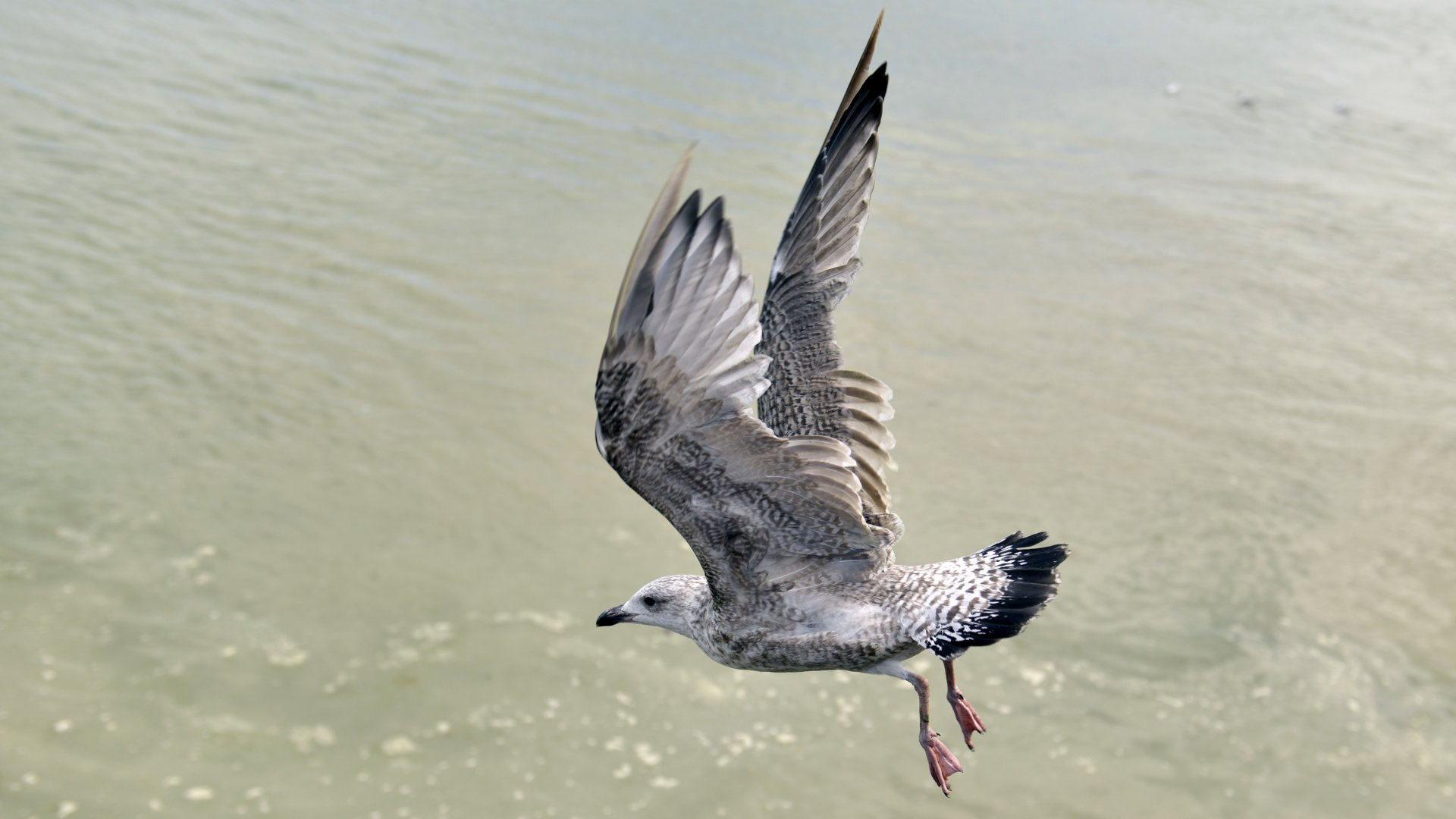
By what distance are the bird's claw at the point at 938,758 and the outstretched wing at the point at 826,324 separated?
3.04 ft

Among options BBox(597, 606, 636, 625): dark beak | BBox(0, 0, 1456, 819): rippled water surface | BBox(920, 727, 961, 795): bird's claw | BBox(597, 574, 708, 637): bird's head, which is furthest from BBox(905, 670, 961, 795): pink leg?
BBox(0, 0, 1456, 819): rippled water surface

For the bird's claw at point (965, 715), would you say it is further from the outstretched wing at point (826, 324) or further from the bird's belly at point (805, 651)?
the outstretched wing at point (826, 324)

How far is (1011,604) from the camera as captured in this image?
201 inches

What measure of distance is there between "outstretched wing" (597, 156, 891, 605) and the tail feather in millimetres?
572

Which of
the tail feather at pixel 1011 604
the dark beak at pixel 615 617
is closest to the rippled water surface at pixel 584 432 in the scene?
the dark beak at pixel 615 617

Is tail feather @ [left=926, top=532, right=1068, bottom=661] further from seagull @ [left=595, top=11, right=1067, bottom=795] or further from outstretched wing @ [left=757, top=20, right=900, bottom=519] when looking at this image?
outstretched wing @ [left=757, top=20, right=900, bottom=519]

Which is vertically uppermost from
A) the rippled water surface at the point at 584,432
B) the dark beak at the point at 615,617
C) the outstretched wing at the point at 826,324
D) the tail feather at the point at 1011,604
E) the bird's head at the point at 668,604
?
the outstretched wing at the point at 826,324

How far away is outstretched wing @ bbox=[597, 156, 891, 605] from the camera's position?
4.44 metres

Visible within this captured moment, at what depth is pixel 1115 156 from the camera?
1006 inches

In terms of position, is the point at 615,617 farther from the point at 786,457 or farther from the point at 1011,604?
the point at 1011,604

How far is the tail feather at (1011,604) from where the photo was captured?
5012 mm

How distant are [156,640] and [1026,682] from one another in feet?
33.8

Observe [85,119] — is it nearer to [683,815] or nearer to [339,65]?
[339,65]

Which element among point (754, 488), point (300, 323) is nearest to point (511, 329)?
point (300, 323)
